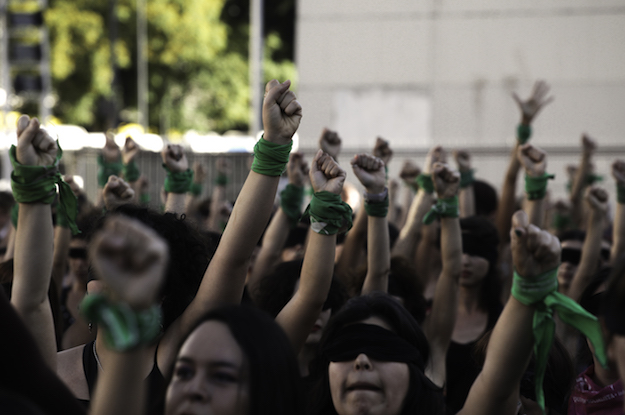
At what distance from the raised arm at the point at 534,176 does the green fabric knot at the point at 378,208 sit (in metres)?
1.03

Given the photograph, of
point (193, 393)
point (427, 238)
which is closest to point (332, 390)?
point (193, 393)

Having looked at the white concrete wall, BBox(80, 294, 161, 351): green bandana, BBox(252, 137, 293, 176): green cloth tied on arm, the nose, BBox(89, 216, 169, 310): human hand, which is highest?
the white concrete wall

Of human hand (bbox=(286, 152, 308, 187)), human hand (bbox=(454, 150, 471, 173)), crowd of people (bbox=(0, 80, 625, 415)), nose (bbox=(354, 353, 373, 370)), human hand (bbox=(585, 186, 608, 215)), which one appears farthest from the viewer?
human hand (bbox=(454, 150, 471, 173))

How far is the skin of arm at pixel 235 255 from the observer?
2.31 m

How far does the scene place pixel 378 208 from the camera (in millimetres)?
3111

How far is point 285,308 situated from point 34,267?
0.82 metres

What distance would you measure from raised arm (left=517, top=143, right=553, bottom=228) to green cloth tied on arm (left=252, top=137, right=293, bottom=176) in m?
1.82

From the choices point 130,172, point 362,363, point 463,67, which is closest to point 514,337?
point 362,363

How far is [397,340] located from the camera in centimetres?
254

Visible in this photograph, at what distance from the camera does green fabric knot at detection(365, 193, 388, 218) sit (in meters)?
3.10

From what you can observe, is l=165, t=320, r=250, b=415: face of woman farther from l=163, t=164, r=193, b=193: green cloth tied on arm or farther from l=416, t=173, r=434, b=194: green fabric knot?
l=416, t=173, r=434, b=194: green fabric knot

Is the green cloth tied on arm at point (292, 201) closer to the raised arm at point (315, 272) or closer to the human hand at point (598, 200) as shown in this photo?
the raised arm at point (315, 272)

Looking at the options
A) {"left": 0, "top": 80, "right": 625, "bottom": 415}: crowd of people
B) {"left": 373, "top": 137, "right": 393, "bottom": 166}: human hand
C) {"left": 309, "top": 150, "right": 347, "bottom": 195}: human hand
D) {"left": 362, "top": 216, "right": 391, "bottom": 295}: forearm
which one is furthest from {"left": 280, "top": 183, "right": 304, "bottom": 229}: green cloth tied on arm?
{"left": 309, "top": 150, "right": 347, "bottom": 195}: human hand

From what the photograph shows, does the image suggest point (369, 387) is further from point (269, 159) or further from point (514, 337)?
point (269, 159)
